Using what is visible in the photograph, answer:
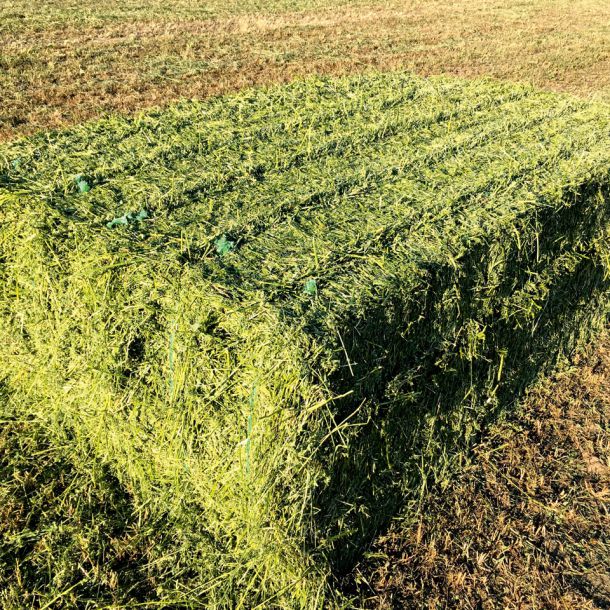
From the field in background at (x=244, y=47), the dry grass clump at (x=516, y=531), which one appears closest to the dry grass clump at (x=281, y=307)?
the dry grass clump at (x=516, y=531)

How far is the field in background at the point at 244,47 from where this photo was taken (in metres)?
9.97

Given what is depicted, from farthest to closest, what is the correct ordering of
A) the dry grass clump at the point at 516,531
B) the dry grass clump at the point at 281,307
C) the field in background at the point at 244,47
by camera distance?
the field in background at the point at 244,47 → the dry grass clump at the point at 516,531 → the dry grass clump at the point at 281,307

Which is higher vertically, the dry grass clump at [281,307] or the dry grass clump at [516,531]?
the dry grass clump at [281,307]

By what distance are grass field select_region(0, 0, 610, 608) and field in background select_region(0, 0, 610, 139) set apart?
5406 mm

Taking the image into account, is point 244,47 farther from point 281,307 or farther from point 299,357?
point 299,357

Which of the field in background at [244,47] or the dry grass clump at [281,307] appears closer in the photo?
the dry grass clump at [281,307]

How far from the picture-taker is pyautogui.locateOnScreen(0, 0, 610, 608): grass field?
2592 mm

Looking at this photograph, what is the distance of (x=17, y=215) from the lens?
128 inches

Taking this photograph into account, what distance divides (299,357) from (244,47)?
1309cm

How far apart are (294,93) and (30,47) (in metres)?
9.71

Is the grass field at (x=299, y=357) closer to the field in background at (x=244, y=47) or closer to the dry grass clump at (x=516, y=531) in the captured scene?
the dry grass clump at (x=516, y=531)

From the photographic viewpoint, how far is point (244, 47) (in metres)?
13.8

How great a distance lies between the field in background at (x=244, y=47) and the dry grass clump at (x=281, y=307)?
17.5ft

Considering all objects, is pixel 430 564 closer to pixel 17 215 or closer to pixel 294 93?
pixel 17 215
